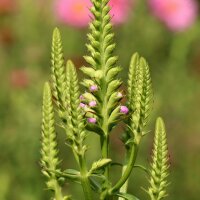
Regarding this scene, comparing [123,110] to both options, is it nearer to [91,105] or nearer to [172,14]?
[91,105]

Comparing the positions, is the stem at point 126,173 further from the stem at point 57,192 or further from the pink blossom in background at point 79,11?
the pink blossom in background at point 79,11

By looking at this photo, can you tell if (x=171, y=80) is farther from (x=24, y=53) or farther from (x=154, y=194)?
(x=154, y=194)

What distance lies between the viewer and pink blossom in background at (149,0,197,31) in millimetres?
4646

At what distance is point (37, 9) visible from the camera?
5.48m

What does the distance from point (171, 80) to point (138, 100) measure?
346 centimetres

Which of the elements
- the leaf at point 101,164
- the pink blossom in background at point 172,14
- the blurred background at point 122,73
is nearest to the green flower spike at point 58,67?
the leaf at point 101,164

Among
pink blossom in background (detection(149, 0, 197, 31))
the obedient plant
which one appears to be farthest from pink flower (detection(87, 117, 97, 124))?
pink blossom in background (detection(149, 0, 197, 31))

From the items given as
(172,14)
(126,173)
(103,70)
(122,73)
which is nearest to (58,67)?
(103,70)

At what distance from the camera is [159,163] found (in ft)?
3.60

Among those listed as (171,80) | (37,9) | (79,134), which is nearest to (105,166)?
(79,134)

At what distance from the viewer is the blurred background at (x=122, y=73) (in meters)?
3.56

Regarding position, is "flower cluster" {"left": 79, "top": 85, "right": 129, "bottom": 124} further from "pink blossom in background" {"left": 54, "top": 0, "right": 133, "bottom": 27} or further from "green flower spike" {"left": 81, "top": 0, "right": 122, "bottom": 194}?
"pink blossom in background" {"left": 54, "top": 0, "right": 133, "bottom": 27}

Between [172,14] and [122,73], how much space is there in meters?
0.57

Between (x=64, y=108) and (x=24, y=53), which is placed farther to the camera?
(x=24, y=53)
